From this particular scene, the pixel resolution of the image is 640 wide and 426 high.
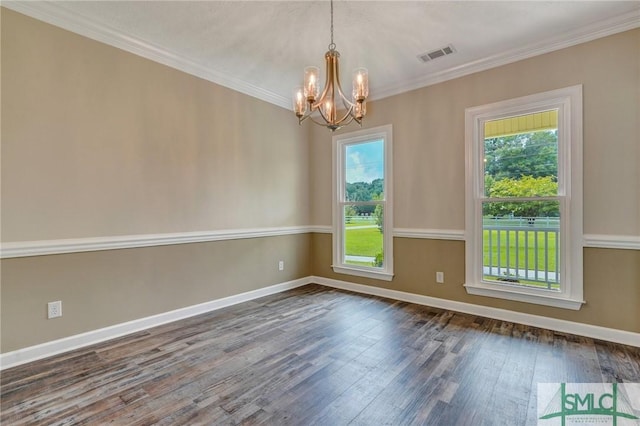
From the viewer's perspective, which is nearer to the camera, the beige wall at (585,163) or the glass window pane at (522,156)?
the beige wall at (585,163)

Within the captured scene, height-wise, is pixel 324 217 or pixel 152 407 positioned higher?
pixel 324 217

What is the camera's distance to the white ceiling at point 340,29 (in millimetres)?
2391

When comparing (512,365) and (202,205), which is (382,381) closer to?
(512,365)

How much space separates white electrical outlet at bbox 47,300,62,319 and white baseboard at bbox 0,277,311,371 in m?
0.21

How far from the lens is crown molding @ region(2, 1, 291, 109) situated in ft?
7.63

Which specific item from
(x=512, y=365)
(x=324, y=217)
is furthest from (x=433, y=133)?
(x=512, y=365)

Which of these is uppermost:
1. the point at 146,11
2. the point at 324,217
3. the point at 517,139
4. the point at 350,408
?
the point at 146,11

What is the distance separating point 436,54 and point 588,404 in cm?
312

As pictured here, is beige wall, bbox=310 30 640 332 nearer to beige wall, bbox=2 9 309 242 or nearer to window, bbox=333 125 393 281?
window, bbox=333 125 393 281

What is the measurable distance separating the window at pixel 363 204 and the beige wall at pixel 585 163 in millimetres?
131

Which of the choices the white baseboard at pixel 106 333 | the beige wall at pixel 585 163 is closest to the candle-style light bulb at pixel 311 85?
the beige wall at pixel 585 163

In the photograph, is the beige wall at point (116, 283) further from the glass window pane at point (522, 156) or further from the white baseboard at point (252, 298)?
the glass window pane at point (522, 156)

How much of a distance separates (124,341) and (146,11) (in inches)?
111

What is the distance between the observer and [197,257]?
11.0ft
